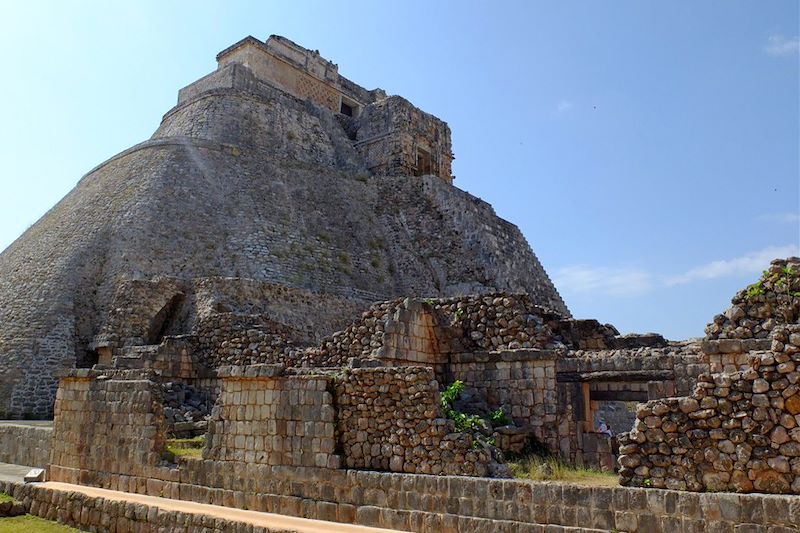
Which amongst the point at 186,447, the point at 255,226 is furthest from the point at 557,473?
the point at 255,226

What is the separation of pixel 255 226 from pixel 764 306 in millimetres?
17768

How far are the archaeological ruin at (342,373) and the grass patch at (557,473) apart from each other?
13.9 inches

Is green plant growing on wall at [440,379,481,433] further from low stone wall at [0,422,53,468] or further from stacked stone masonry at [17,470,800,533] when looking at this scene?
low stone wall at [0,422,53,468]

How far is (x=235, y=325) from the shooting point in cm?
1450

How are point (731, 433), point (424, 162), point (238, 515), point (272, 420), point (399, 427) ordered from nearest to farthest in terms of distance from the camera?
point (731, 433)
point (399, 427)
point (238, 515)
point (272, 420)
point (424, 162)

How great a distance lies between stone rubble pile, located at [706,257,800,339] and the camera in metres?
8.17

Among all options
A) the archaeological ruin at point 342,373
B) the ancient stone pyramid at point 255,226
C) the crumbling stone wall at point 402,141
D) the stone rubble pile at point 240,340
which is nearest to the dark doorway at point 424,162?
the crumbling stone wall at point 402,141

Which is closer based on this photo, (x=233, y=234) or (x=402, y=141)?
(x=233, y=234)

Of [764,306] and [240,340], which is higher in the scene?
[764,306]

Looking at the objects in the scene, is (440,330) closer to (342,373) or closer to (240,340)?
(342,373)

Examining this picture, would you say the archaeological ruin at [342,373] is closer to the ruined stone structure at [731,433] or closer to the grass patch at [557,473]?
the ruined stone structure at [731,433]

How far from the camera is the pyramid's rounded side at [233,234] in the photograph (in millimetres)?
19328

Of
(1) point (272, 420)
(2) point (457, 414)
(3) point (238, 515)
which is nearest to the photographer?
(2) point (457, 414)

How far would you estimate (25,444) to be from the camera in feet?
47.7
